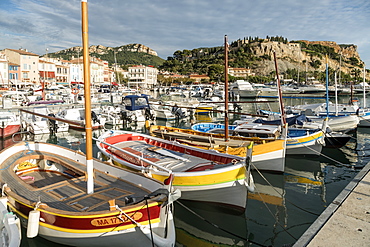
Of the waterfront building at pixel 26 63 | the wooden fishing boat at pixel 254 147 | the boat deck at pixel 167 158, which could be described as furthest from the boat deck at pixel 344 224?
the waterfront building at pixel 26 63

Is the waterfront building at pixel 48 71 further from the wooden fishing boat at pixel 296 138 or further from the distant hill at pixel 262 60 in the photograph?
the distant hill at pixel 262 60

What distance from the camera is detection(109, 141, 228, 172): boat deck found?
1067 cm

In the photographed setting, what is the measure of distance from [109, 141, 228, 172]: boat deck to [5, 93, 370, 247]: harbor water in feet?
4.85

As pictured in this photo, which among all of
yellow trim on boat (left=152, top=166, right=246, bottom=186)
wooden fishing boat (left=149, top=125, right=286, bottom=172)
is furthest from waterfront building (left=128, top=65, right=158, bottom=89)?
yellow trim on boat (left=152, top=166, right=246, bottom=186)

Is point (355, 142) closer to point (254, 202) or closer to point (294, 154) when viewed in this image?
point (294, 154)

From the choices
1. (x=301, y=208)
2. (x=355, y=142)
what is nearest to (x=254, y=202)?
(x=301, y=208)

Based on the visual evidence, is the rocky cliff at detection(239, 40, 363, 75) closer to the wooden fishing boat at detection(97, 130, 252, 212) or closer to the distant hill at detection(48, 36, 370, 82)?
the distant hill at detection(48, 36, 370, 82)

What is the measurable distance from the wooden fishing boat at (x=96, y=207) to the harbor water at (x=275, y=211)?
4.00 ft

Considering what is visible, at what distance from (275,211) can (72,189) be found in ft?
23.8

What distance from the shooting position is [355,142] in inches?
868

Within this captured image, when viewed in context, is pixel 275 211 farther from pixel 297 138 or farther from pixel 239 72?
pixel 239 72

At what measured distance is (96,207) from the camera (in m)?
6.61

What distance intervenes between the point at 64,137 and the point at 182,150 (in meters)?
16.2

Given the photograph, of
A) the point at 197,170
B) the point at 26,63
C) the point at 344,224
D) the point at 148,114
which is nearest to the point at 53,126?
the point at 148,114
